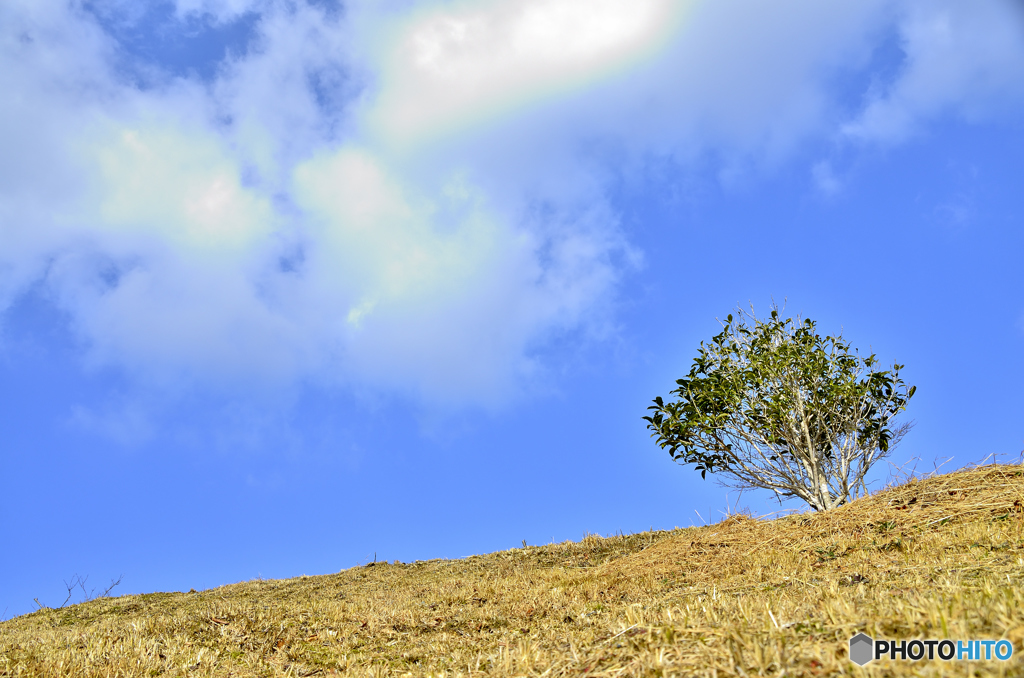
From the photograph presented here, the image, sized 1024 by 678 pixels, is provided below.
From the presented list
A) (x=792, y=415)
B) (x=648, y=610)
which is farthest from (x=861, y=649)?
(x=792, y=415)

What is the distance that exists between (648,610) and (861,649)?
3.24 m

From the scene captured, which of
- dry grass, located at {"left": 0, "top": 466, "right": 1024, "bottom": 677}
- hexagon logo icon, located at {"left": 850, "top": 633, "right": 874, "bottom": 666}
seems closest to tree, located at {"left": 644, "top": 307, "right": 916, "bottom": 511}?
dry grass, located at {"left": 0, "top": 466, "right": 1024, "bottom": 677}

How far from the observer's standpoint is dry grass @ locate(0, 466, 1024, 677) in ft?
14.4

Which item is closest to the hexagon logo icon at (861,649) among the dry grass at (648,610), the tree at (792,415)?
the dry grass at (648,610)

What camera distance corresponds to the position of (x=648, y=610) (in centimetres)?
695

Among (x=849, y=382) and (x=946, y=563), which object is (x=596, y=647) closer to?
(x=946, y=563)

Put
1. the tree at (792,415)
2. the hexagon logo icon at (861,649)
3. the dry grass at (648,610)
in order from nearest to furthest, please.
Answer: the hexagon logo icon at (861,649), the dry grass at (648,610), the tree at (792,415)

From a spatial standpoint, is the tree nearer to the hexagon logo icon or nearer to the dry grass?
the dry grass

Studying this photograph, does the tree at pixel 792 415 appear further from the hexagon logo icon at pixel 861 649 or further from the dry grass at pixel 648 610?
the hexagon logo icon at pixel 861 649

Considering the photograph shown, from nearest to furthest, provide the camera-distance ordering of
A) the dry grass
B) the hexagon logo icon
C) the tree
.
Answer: the hexagon logo icon < the dry grass < the tree

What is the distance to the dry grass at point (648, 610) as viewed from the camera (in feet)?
14.4

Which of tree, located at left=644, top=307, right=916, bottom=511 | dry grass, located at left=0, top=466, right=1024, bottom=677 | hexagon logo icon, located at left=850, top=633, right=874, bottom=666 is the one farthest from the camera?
tree, located at left=644, top=307, right=916, bottom=511

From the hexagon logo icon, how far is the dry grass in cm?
7

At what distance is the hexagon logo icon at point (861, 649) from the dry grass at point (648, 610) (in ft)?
0.24
